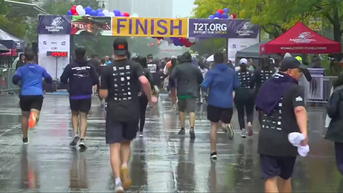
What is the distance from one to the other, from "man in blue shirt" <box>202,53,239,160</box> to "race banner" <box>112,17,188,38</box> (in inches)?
751

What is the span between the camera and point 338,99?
7.62m

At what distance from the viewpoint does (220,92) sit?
1064cm

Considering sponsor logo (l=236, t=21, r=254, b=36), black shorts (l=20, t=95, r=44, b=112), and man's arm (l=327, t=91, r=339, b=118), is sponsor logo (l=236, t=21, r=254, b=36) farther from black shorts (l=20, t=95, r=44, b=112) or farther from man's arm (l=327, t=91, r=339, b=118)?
man's arm (l=327, t=91, r=339, b=118)

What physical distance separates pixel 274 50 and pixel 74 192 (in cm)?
1490

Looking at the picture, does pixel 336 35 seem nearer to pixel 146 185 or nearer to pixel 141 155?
pixel 141 155

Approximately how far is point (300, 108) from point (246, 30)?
951 inches

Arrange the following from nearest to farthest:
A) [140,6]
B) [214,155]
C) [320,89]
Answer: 1. [214,155]
2. [320,89]
3. [140,6]

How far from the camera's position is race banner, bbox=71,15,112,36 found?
30.0 metres

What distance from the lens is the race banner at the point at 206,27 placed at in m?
30.0

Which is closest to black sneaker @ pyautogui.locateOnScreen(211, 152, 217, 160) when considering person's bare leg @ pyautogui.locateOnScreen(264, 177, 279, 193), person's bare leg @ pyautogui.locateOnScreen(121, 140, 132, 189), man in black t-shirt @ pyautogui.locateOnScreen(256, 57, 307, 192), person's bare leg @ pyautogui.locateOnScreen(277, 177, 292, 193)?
person's bare leg @ pyautogui.locateOnScreen(121, 140, 132, 189)

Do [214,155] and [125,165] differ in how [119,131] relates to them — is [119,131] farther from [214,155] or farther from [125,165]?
[214,155]

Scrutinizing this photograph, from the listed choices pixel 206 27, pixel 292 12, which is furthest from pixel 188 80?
pixel 206 27

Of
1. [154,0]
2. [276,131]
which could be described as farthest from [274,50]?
[154,0]

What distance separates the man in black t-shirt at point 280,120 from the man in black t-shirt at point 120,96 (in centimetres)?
185
